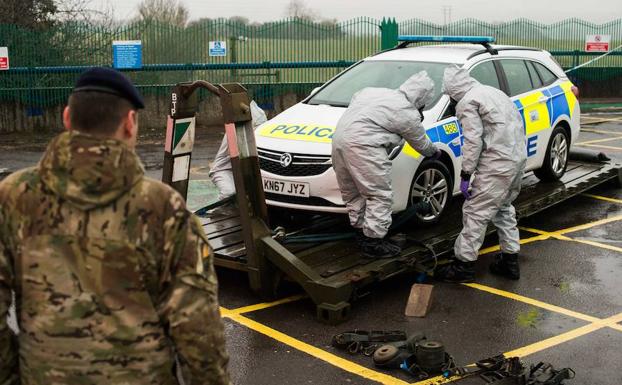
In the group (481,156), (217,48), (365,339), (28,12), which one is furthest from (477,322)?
(28,12)

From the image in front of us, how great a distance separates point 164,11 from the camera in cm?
2189

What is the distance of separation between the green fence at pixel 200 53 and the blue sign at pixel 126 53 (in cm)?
46

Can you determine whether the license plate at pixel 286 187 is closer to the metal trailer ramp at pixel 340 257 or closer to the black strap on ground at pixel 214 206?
the metal trailer ramp at pixel 340 257

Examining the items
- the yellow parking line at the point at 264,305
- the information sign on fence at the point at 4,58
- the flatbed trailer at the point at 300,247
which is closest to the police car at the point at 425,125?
the flatbed trailer at the point at 300,247

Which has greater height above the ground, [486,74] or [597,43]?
[597,43]

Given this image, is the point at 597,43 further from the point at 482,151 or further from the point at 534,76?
the point at 482,151

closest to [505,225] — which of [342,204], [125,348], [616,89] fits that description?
[342,204]

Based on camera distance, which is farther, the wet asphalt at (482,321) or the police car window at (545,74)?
the police car window at (545,74)

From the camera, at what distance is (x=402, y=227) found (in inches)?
303

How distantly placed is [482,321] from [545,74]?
442 cm

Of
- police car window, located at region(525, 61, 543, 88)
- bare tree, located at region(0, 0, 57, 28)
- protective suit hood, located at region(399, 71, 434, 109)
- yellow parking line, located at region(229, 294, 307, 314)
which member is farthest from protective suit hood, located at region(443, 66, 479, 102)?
bare tree, located at region(0, 0, 57, 28)

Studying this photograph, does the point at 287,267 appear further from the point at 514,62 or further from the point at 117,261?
the point at 514,62

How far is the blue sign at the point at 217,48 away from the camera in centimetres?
1847

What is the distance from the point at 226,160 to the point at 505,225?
268 cm
